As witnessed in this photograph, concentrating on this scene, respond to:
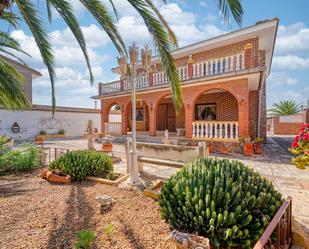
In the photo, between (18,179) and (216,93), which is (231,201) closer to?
(18,179)

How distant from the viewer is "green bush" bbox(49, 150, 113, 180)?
5352 millimetres

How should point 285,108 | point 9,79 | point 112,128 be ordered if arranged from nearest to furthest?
point 9,79 < point 112,128 < point 285,108

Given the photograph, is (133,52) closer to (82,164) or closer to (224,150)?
(82,164)

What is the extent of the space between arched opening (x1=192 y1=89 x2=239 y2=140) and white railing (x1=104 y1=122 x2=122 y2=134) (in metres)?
6.45

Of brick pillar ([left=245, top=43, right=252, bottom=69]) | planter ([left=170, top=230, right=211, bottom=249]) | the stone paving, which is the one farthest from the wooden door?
planter ([left=170, top=230, right=211, bottom=249])

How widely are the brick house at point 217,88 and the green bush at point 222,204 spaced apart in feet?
19.9

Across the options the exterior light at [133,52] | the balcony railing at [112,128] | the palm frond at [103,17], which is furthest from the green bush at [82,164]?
the balcony railing at [112,128]

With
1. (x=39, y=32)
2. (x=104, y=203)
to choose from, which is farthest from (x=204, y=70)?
(x=104, y=203)

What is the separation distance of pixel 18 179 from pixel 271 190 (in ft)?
21.5

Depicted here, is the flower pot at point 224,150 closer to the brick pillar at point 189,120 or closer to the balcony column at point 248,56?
the brick pillar at point 189,120

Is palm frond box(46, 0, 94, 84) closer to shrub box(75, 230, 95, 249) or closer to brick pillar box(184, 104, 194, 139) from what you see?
shrub box(75, 230, 95, 249)

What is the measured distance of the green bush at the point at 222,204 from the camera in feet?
7.69

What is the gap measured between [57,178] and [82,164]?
0.74 m

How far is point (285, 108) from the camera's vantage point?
30.2 metres
